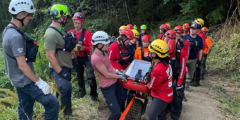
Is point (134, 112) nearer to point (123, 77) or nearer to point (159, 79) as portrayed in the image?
point (123, 77)

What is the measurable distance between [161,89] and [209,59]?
6.66 m

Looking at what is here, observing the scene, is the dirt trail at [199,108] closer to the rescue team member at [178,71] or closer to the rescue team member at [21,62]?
the rescue team member at [178,71]

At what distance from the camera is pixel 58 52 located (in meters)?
3.33

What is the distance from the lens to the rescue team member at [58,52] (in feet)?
10.2

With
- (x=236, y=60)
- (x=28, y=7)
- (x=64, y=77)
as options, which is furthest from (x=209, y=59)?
(x=28, y=7)

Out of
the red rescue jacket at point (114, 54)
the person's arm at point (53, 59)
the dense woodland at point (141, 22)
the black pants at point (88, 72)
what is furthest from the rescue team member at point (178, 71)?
the person's arm at point (53, 59)

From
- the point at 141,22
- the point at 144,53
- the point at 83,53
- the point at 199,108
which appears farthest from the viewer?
the point at 141,22

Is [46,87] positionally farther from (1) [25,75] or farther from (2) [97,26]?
(2) [97,26]

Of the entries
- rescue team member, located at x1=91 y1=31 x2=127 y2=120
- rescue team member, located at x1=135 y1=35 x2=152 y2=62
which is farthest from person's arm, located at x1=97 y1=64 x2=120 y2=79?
rescue team member, located at x1=135 y1=35 x2=152 y2=62

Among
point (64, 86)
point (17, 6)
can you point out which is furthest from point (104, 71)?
point (17, 6)

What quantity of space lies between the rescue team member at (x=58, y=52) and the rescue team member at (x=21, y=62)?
0.49m

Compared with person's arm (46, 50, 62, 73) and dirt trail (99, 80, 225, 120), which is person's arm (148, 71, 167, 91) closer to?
dirt trail (99, 80, 225, 120)

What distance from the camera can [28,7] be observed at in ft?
8.48

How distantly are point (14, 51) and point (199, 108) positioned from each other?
4.56 metres
